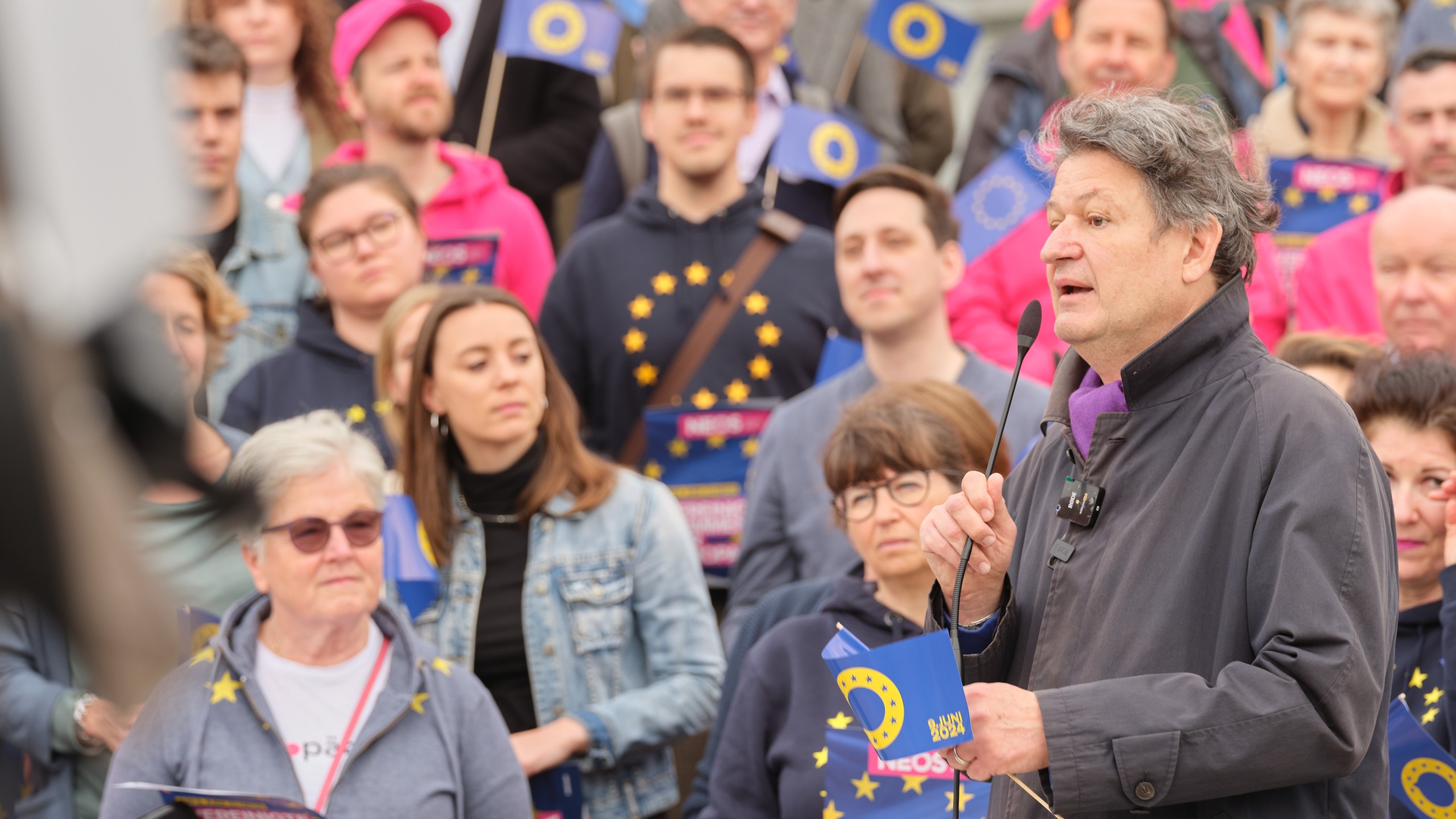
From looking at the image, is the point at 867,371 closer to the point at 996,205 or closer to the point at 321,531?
the point at 996,205

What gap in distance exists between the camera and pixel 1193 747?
7.59 feet

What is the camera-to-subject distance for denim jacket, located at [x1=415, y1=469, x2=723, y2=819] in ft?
14.9

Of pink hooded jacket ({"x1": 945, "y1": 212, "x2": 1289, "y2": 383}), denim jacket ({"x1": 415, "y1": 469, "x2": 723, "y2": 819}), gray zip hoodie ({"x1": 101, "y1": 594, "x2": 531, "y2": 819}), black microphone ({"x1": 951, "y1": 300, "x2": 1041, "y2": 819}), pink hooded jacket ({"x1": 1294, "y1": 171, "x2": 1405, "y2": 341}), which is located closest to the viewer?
black microphone ({"x1": 951, "y1": 300, "x2": 1041, "y2": 819})

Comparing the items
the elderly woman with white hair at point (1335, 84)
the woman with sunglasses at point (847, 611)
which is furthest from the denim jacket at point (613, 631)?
the elderly woman with white hair at point (1335, 84)

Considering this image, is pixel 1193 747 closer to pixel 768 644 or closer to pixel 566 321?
pixel 768 644

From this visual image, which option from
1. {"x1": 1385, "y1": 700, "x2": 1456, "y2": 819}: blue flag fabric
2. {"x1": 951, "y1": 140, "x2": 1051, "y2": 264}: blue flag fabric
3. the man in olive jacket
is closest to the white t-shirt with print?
the man in olive jacket

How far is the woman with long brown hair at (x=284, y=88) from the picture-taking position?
21.1 feet

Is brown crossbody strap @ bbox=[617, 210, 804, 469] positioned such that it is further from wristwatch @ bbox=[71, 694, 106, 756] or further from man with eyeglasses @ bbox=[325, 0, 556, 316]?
wristwatch @ bbox=[71, 694, 106, 756]

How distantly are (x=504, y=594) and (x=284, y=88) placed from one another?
2.92m

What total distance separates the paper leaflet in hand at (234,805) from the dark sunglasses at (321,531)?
80 centimetres

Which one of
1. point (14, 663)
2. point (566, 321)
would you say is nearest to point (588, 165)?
point (566, 321)

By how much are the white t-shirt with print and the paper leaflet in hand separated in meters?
0.52

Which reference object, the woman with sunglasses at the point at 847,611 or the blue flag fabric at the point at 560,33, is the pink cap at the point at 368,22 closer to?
the blue flag fabric at the point at 560,33

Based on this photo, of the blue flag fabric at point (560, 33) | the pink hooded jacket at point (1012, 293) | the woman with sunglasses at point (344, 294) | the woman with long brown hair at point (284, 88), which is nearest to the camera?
the woman with sunglasses at point (344, 294)
